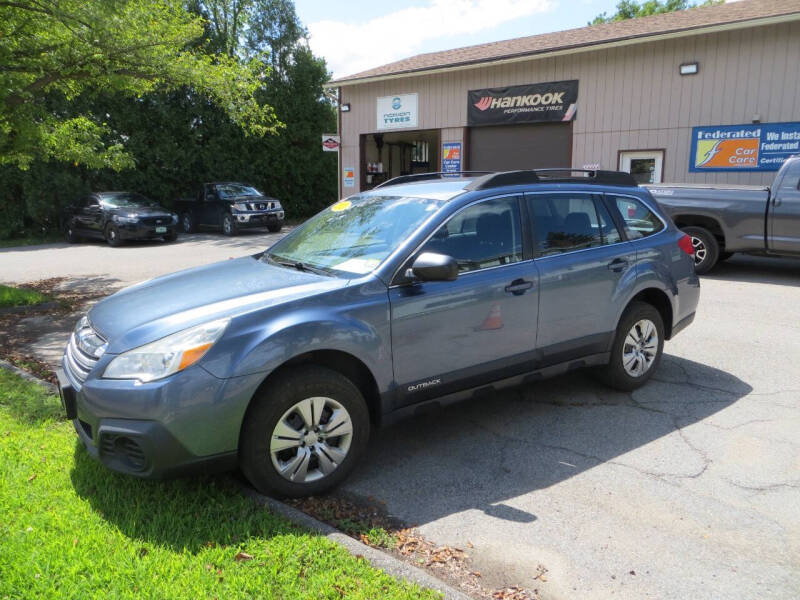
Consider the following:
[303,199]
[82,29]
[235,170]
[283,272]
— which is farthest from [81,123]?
[303,199]

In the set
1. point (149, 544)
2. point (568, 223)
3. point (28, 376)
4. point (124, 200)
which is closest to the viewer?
point (149, 544)

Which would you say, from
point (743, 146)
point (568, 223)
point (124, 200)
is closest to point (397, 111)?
point (124, 200)

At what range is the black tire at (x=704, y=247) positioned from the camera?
10.7 m

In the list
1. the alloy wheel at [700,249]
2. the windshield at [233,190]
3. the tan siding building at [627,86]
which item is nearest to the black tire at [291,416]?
the alloy wheel at [700,249]

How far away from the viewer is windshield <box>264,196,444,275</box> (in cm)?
396

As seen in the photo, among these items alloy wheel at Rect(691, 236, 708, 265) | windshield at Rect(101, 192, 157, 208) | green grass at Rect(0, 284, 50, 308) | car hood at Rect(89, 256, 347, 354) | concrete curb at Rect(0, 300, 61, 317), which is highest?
windshield at Rect(101, 192, 157, 208)

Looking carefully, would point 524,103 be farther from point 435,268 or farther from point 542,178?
point 435,268

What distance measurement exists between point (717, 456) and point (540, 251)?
1.72 metres

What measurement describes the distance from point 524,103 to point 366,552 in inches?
608

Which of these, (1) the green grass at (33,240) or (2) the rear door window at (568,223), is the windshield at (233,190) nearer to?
(1) the green grass at (33,240)

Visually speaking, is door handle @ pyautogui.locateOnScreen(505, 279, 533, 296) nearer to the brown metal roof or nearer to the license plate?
the license plate

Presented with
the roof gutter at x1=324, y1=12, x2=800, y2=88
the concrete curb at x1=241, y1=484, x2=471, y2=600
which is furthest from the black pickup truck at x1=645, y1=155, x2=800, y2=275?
the concrete curb at x1=241, y1=484, x2=471, y2=600

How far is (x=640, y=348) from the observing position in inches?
200

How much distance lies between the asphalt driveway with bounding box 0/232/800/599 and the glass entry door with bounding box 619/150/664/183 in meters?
9.51
